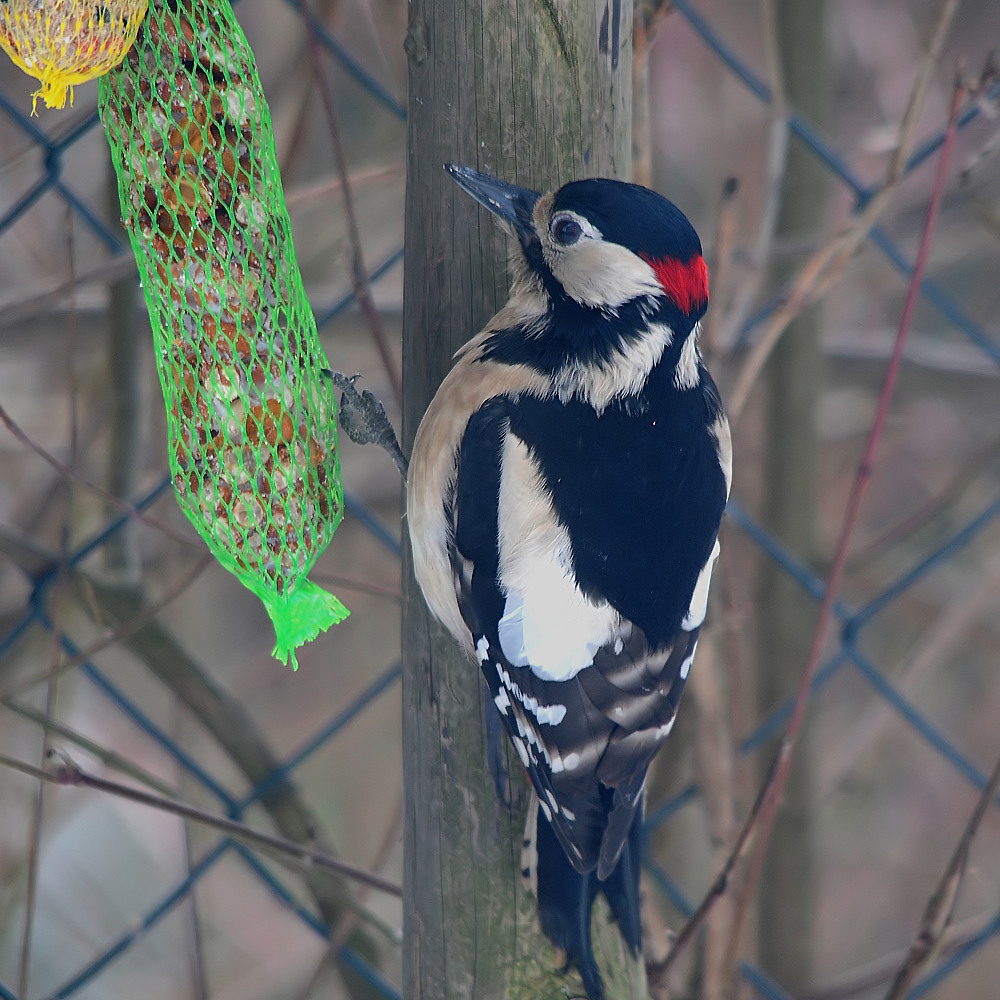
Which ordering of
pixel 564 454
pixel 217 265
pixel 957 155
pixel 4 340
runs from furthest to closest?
pixel 957 155 → pixel 4 340 → pixel 564 454 → pixel 217 265

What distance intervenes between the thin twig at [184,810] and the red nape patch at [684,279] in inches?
40.8

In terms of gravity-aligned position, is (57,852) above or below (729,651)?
above

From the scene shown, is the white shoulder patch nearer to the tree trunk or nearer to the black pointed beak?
the black pointed beak

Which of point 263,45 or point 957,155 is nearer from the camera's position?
point 263,45

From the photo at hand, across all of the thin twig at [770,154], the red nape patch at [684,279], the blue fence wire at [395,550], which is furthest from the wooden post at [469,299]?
the thin twig at [770,154]

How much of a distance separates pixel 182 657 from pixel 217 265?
93cm

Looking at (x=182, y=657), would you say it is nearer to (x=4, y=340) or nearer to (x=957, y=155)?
(x=4, y=340)

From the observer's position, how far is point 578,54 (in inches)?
63.8

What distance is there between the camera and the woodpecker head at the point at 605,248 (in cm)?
160

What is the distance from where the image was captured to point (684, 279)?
1.75m

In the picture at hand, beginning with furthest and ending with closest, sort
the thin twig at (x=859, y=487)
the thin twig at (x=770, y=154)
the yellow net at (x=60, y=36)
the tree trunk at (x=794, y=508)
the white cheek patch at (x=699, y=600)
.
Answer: the tree trunk at (x=794, y=508), the thin twig at (x=770, y=154), the thin twig at (x=859, y=487), the white cheek patch at (x=699, y=600), the yellow net at (x=60, y=36)

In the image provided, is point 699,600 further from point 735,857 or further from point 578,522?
point 735,857

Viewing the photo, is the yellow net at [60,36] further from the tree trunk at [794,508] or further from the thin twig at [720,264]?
the tree trunk at [794,508]

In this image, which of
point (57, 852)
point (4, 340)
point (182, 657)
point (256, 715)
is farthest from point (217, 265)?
point (256, 715)
